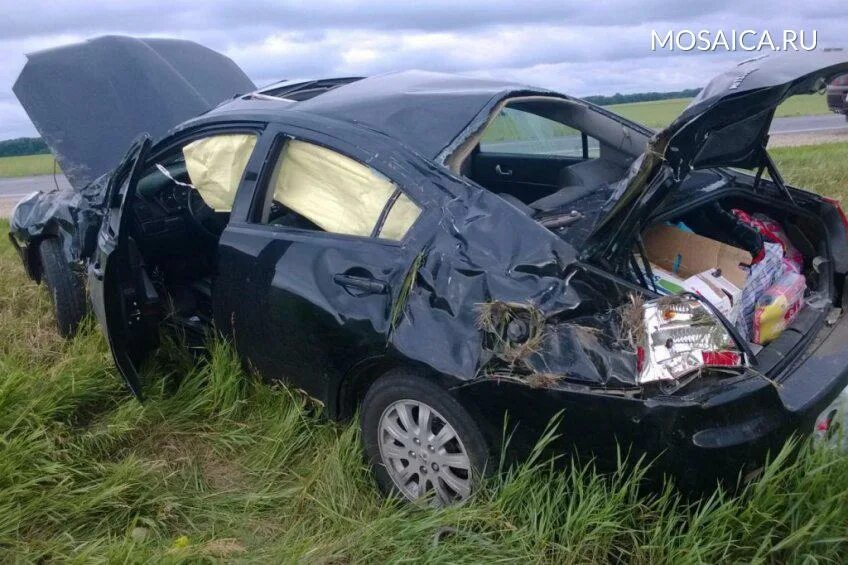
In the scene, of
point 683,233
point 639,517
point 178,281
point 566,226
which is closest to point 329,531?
point 639,517

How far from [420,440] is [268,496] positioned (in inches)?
27.4

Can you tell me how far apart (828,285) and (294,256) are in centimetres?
219

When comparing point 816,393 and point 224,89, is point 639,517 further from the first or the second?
point 224,89

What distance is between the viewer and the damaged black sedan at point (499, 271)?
2.35 m

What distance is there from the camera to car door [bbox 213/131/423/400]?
2797 mm

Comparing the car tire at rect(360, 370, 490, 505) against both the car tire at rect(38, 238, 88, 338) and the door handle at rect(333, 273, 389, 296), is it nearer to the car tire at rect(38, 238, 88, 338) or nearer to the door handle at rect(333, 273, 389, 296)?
the door handle at rect(333, 273, 389, 296)

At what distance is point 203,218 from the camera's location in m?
4.52

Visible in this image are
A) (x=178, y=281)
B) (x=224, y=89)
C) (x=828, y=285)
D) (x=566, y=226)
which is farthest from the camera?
(x=224, y=89)

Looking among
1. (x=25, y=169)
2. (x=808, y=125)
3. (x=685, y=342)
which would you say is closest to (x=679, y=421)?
(x=685, y=342)

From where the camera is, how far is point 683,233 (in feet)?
10.9

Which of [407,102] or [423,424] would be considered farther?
[407,102]

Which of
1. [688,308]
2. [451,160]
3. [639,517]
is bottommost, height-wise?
[639,517]

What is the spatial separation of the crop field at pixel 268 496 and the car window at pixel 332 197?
751 millimetres

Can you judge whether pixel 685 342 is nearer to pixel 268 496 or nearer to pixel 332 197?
pixel 332 197
